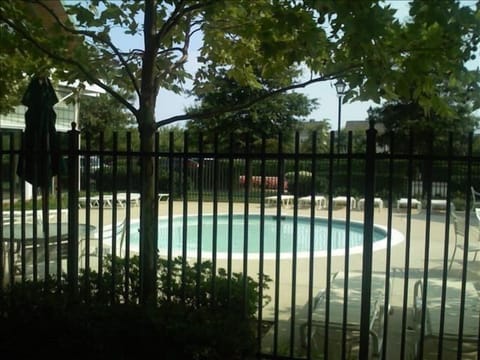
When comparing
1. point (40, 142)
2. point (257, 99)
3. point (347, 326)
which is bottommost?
point (347, 326)

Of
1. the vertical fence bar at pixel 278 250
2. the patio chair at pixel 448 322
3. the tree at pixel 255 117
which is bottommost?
the patio chair at pixel 448 322

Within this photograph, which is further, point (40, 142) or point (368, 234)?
point (40, 142)

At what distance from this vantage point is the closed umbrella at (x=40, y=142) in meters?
4.73

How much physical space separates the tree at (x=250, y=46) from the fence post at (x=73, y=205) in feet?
1.95

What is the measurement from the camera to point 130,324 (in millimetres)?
3900

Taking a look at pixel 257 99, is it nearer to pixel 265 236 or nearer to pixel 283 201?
pixel 265 236

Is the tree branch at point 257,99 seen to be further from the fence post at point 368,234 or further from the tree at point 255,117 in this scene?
the tree at point 255,117

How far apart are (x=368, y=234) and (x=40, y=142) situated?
322cm

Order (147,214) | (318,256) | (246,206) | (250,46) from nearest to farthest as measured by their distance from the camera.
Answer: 1. (246,206)
2. (147,214)
3. (250,46)
4. (318,256)

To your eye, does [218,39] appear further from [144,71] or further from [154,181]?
[154,181]

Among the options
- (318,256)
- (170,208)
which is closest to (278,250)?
(170,208)

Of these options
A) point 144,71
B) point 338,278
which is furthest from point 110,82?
point 338,278

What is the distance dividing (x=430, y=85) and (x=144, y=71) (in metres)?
2.50

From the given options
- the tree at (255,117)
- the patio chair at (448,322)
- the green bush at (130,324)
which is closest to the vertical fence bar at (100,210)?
the green bush at (130,324)
